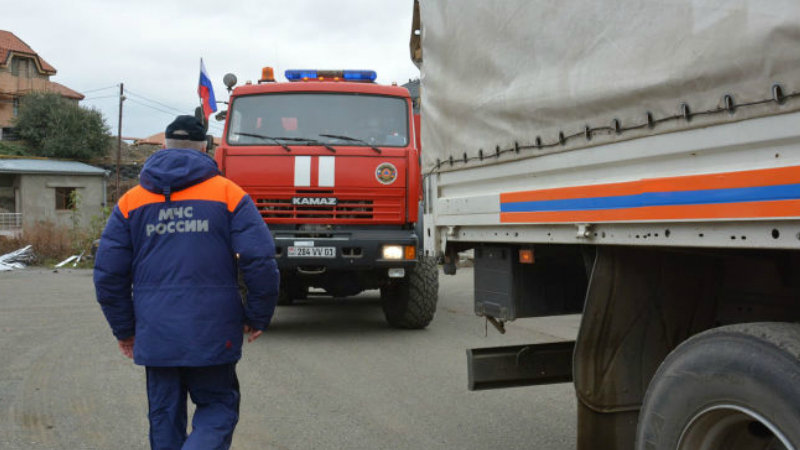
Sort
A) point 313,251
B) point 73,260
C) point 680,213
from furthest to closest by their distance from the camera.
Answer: point 73,260, point 313,251, point 680,213

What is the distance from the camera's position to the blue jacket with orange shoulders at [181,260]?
3.01 m

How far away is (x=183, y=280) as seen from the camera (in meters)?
3.02

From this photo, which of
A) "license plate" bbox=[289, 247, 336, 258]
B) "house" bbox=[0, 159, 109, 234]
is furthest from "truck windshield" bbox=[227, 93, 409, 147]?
"house" bbox=[0, 159, 109, 234]

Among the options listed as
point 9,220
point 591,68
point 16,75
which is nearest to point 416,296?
point 591,68

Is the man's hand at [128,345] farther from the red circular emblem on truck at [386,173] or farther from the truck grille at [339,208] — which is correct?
the red circular emblem on truck at [386,173]

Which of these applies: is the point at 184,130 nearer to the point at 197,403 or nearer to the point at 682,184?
the point at 197,403

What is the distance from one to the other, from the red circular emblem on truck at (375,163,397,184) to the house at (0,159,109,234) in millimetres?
31420

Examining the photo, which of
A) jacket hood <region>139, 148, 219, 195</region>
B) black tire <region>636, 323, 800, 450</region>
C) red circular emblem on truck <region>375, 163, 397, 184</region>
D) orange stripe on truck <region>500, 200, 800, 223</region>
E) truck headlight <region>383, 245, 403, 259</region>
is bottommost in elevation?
black tire <region>636, 323, 800, 450</region>

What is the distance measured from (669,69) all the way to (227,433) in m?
2.24

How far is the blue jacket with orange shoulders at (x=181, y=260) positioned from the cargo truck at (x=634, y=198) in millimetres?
1271

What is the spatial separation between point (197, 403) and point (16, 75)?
5259 cm

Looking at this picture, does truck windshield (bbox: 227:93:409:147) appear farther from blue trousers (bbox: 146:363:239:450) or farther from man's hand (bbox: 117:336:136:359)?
blue trousers (bbox: 146:363:239:450)

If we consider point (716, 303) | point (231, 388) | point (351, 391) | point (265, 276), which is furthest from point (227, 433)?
point (351, 391)

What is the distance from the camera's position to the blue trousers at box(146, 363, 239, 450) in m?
3.01
